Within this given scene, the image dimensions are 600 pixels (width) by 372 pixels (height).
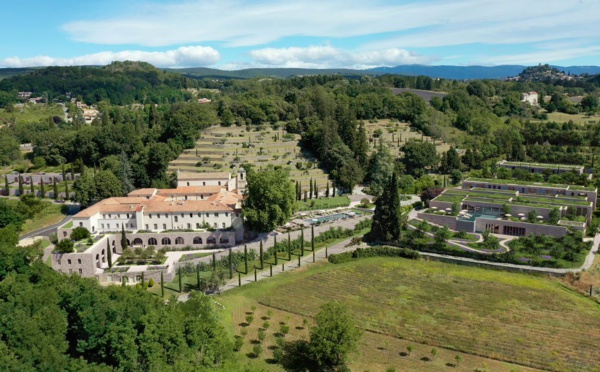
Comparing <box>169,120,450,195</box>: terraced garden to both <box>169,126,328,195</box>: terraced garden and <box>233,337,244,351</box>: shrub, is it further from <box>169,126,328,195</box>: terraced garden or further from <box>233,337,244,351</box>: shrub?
<box>233,337,244,351</box>: shrub

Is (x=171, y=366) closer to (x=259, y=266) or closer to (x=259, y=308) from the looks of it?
(x=259, y=308)

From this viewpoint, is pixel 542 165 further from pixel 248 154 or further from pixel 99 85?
pixel 99 85

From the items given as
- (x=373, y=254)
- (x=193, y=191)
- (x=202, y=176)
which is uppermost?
(x=202, y=176)

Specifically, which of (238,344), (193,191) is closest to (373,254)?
(238,344)

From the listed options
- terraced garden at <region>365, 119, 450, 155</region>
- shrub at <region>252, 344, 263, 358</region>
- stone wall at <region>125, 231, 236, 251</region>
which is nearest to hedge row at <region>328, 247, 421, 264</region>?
stone wall at <region>125, 231, 236, 251</region>

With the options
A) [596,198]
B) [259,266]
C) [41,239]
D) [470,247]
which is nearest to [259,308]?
[259,266]
